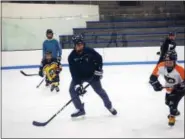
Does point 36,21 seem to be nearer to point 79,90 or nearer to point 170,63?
point 79,90

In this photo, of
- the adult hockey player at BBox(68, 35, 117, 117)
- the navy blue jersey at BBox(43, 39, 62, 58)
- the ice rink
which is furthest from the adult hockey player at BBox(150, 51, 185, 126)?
the navy blue jersey at BBox(43, 39, 62, 58)

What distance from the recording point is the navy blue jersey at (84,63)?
8.55 ft

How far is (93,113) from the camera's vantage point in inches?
113

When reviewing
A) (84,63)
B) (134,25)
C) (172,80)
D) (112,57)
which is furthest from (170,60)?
(134,25)

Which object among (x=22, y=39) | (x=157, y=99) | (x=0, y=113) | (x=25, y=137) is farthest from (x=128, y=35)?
(x=25, y=137)

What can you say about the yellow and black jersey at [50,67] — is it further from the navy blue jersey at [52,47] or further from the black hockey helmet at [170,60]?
the black hockey helmet at [170,60]

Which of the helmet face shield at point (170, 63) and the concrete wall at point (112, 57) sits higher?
the helmet face shield at point (170, 63)

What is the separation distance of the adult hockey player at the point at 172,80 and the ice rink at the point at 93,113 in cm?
17

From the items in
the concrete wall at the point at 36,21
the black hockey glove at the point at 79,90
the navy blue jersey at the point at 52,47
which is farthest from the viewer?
the concrete wall at the point at 36,21

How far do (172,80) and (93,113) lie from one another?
31.5 inches

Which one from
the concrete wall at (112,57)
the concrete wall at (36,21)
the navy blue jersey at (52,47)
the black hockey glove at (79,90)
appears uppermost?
the concrete wall at (36,21)

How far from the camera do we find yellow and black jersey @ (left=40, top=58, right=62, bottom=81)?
3854 millimetres

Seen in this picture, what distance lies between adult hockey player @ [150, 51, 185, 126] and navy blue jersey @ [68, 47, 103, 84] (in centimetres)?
48

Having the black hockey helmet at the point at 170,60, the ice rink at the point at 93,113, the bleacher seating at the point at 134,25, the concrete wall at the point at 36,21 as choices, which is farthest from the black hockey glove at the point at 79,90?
the bleacher seating at the point at 134,25
